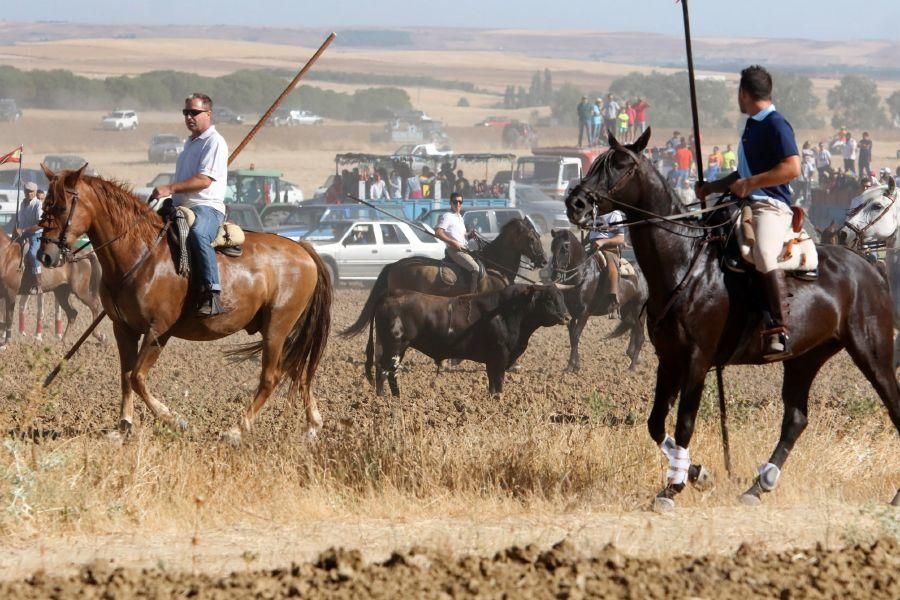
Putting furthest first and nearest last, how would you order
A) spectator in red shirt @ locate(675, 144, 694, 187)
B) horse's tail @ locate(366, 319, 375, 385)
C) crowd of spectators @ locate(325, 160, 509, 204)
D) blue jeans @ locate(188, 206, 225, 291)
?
1. spectator in red shirt @ locate(675, 144, 694, 187)
2. crowd of spectators @ locate(325, 160, 509, 204)
3. horse's tail @ locate(366, 319, 375, 385)
4. blue jeans @ locate(188, 206, 225, 291)

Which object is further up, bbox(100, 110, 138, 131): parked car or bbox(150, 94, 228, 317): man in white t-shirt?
bbox(150, 94, 228, 317): man in white t-shirt

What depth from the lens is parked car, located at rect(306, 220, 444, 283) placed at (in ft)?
99.4

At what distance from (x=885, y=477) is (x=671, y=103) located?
93894mm

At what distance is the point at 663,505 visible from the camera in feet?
28.5

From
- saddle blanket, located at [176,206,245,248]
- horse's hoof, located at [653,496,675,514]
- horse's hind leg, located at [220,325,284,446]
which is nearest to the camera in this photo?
horse's hoof, located at [653,496,675,514]

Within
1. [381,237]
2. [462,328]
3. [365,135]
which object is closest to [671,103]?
[365,135]

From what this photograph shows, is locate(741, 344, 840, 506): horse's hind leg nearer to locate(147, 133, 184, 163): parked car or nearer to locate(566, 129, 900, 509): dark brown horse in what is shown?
locate(566, 129, 900, 509): dark brown horse

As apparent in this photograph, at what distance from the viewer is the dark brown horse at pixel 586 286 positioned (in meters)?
19.0

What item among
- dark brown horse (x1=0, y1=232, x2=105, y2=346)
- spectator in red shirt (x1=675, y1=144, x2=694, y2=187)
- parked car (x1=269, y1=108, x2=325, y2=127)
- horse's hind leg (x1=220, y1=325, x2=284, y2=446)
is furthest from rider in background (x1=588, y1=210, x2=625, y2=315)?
parked car (x1=269, y1=108, x2=325, y2=127)

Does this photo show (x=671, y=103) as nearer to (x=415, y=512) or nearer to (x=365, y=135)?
(x=365, y=135)

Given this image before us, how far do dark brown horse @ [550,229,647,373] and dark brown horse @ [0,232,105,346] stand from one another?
638cm

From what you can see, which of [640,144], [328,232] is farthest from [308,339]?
[328,232]

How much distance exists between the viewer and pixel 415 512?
8.54 meters

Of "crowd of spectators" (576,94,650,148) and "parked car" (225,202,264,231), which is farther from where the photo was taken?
"crowd of spectators" (576,94,650,148)
